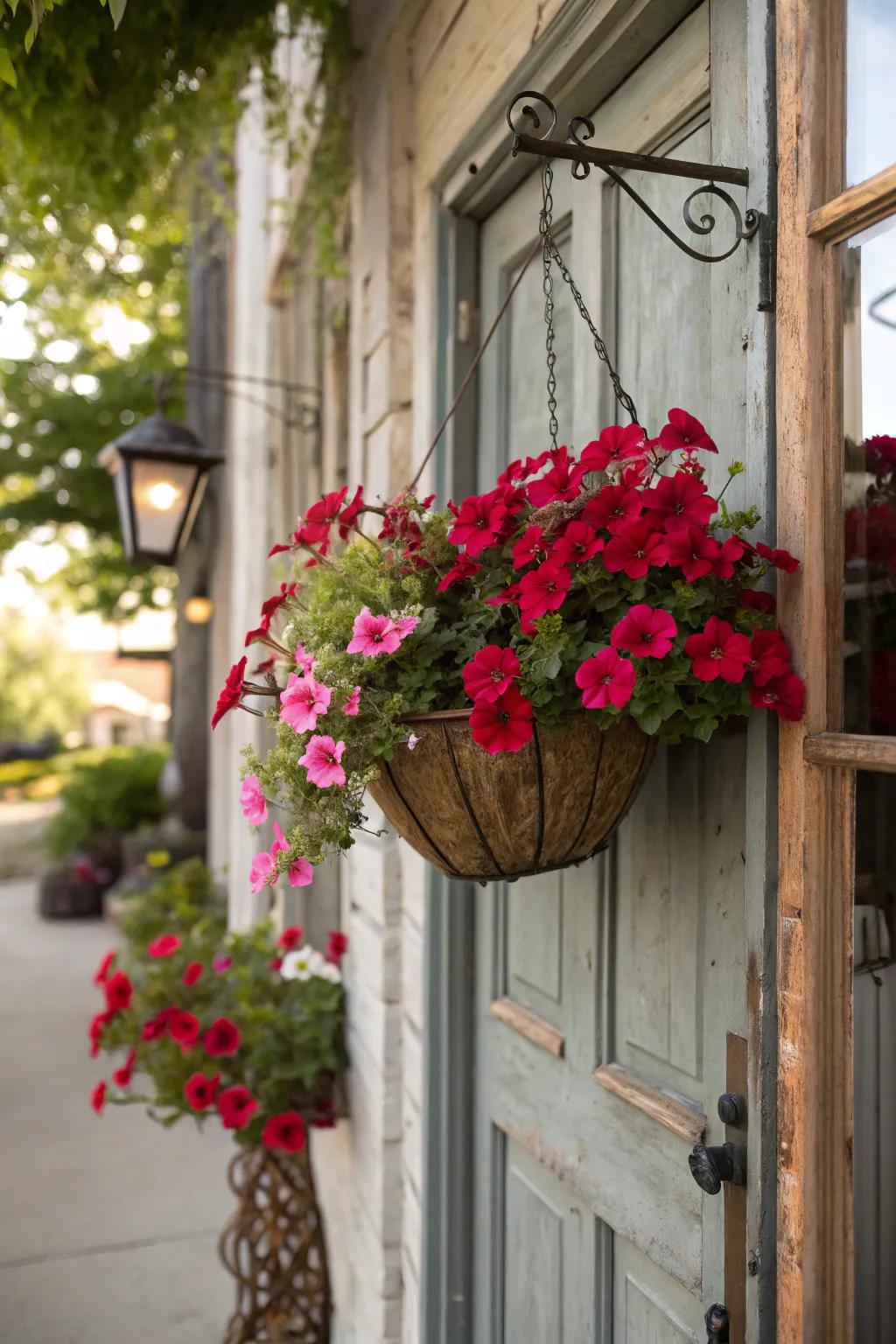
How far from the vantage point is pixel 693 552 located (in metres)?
1.07

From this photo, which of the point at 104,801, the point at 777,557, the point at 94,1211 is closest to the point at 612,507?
the point at 777,557

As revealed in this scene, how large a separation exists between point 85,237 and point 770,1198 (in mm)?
3301

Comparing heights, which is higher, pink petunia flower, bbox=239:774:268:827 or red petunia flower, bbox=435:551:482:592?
red petunia flower, bbox=435:551:482:592

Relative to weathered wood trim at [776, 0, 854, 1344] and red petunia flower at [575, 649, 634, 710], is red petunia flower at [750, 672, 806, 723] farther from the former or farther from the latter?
red petunia flower at [575, 649, 634, 710]

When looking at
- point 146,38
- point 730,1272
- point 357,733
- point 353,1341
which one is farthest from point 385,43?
point 353,1341

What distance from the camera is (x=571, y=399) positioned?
70.6 inches

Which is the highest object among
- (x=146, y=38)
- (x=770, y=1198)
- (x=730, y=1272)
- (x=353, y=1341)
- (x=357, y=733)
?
(x=146, y=38)

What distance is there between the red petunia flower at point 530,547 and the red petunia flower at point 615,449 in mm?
89

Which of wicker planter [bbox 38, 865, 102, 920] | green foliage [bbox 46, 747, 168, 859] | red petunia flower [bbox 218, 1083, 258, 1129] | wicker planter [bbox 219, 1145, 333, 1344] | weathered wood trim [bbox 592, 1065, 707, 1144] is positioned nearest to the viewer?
weathered wood trim [bbox 592, 1065, 707, 1144]

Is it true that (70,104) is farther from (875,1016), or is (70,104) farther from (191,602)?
(191,602)

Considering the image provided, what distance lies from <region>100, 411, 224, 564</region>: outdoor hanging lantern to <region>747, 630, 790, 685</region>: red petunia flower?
9.06 feet

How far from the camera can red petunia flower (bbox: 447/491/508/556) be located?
124 cm

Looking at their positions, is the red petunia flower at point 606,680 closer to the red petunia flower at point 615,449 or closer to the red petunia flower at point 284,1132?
the red petunia flower at point 615,449

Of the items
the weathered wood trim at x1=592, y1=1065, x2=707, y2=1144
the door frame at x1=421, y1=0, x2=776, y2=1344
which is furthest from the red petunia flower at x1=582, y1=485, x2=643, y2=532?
the door frame at x1=421, y1=0, x2=776, y2=1344
